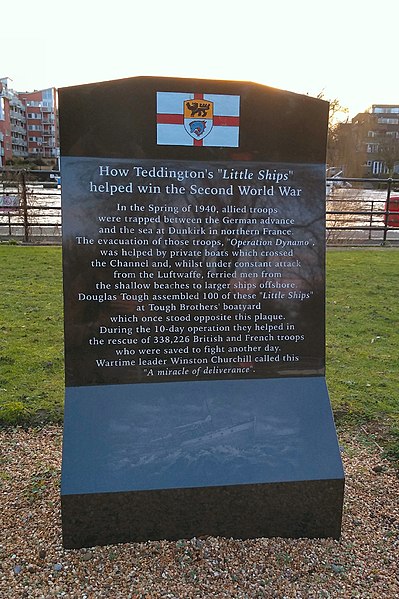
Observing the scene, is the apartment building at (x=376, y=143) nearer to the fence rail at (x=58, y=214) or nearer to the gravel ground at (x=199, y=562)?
the fence rail at (x=58, y=214)

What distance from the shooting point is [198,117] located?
2916mm

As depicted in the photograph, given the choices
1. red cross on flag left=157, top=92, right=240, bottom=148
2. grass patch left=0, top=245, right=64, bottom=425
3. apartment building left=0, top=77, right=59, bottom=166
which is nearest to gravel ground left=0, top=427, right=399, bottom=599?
grass patch left=0, top=245, right=64, bottom=425

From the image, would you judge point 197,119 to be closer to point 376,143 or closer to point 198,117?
point 198,117

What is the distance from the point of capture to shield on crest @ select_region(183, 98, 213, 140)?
290 centimetres

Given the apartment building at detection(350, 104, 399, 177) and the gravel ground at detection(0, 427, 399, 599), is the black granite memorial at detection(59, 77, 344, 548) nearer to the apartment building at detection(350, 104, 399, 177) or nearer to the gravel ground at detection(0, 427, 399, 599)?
the gravel ground at detection(0, 427, 399, 599)

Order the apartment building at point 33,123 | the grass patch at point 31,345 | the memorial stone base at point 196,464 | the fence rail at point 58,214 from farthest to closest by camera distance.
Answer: the apartment building at point 33,123 < the fence rail at point 58,214 < the grass patch at point 31,345 < the memorial stone base at point 196,464

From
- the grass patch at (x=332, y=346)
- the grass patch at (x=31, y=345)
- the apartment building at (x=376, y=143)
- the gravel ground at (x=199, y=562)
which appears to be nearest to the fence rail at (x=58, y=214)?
the grass patch at (x=332, y=346)

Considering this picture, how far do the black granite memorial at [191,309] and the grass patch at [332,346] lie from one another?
1387 millimetres

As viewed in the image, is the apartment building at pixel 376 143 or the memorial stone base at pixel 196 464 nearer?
the memorial stone base at pixel 196 464

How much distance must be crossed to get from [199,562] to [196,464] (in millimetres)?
465

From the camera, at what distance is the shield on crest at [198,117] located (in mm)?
2900

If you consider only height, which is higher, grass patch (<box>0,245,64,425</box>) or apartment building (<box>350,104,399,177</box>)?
apartment building (<box>350,104,399,177</box>)

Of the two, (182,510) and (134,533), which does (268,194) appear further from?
(134,533)

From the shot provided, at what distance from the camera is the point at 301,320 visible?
3.14 metres
